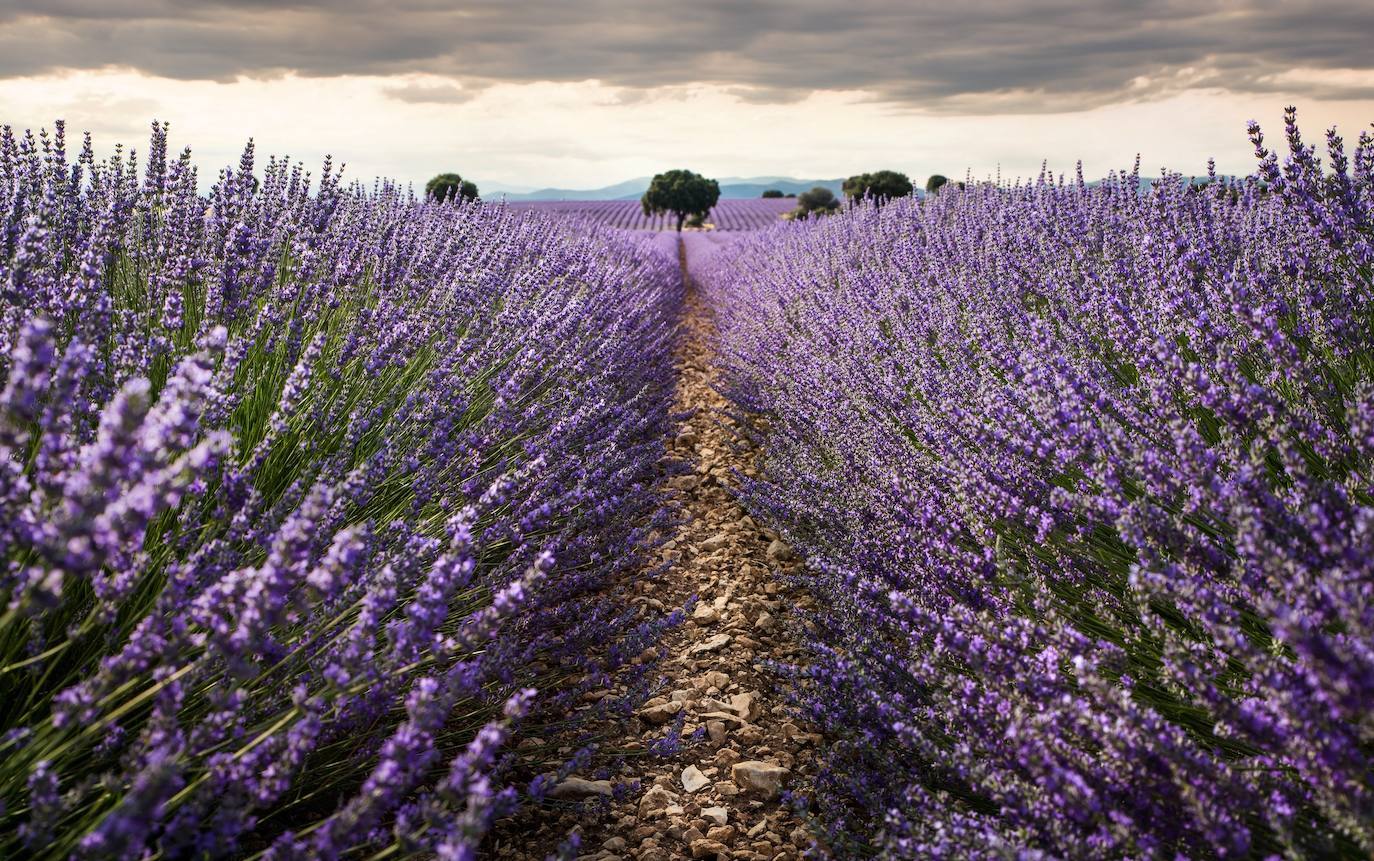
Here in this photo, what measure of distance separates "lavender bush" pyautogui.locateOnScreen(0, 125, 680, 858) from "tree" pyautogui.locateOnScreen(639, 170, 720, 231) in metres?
24.2

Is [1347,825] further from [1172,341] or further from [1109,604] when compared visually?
[1172,341]

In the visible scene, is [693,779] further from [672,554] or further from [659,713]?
[672,554]

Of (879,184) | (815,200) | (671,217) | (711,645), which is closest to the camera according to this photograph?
(711,645)

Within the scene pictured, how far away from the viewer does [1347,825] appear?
3.25 feet

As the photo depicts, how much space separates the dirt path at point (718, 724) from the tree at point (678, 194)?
81.3 ft

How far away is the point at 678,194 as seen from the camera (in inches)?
1105

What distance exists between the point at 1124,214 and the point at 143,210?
13.6ft

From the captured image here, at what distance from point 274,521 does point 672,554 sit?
232 cm

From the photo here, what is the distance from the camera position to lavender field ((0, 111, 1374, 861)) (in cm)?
115

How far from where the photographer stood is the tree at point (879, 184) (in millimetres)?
21891

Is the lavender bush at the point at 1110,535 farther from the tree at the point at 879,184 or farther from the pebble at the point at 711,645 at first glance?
the tree at the point at 879,184

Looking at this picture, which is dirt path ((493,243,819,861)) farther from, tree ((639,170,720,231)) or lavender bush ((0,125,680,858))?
tree ((639,170,720,231))

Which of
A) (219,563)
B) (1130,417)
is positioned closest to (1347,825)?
(1130,417)

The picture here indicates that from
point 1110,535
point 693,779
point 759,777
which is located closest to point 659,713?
point 693,779
